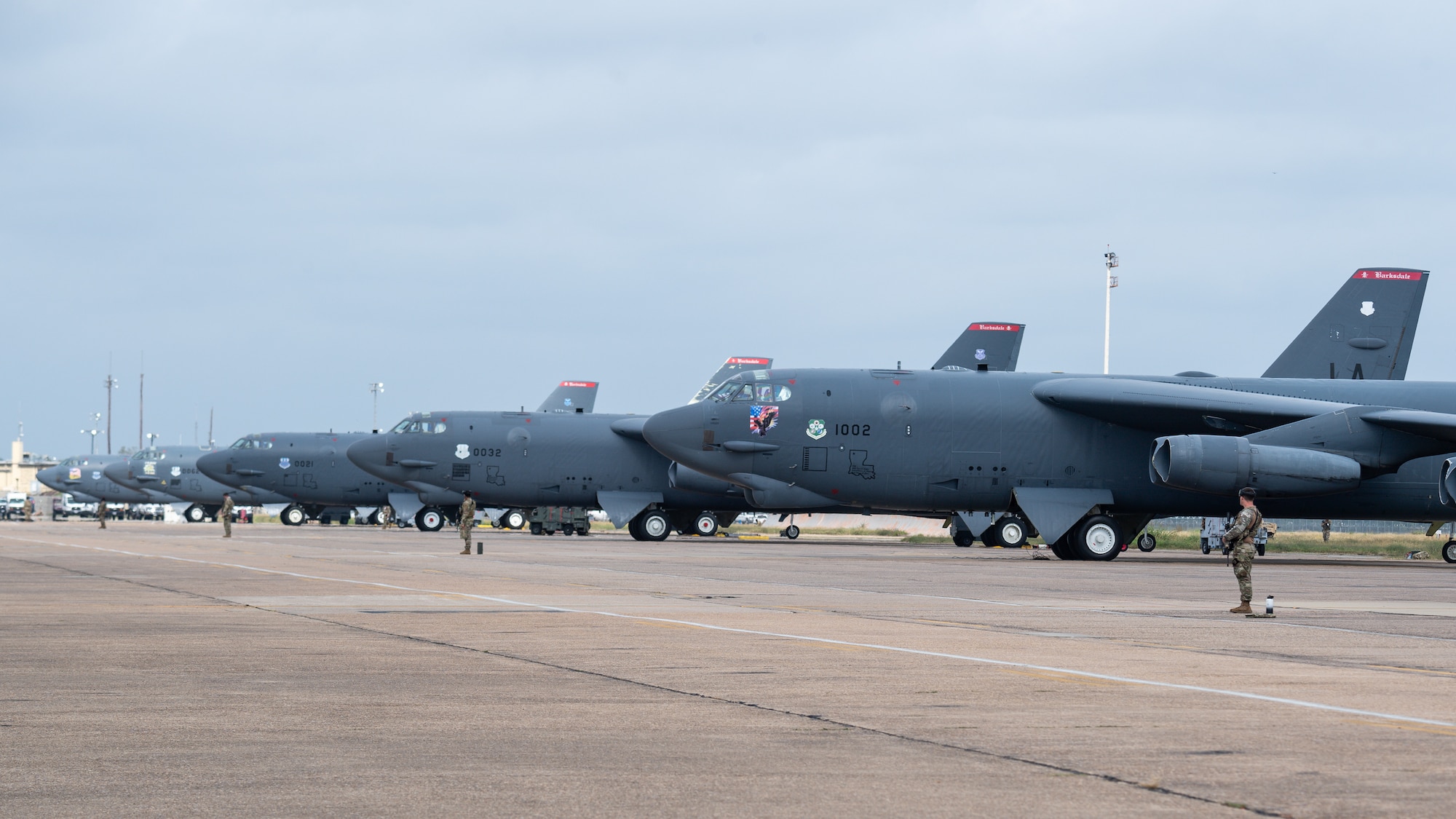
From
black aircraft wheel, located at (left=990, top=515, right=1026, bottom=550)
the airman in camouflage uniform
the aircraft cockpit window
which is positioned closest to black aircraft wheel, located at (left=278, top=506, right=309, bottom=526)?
black aircraft wheel, located at (left=990, top=515, right=1026, bottom=550)

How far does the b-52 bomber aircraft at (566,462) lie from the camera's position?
171ft

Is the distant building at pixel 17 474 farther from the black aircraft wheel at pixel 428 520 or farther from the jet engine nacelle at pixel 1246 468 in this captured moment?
the jet engine nacelle at pixel 1246 468

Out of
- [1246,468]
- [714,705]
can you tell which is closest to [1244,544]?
[714,705]

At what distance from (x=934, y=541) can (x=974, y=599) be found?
42.8m

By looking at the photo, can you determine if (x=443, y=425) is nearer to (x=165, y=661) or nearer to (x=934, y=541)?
(x=934, y=541)

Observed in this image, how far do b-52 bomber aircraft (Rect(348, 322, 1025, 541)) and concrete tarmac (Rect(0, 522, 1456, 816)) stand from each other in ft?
102

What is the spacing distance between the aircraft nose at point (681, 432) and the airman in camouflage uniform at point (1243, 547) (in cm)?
2004

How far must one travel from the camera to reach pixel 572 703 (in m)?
9.60

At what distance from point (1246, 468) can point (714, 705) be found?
27329mm

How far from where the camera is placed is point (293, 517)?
86562 millimetres

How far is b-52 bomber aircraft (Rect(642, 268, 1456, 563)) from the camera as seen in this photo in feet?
120

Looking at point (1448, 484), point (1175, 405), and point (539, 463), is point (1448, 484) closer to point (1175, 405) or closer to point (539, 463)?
point (1175, 405)

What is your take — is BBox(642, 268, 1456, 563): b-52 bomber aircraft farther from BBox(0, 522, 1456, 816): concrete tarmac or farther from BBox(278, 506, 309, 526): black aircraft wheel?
BBox(278, 506, 309, 526): black aircraft wheel

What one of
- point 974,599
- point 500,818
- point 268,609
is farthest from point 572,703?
point 974,599
